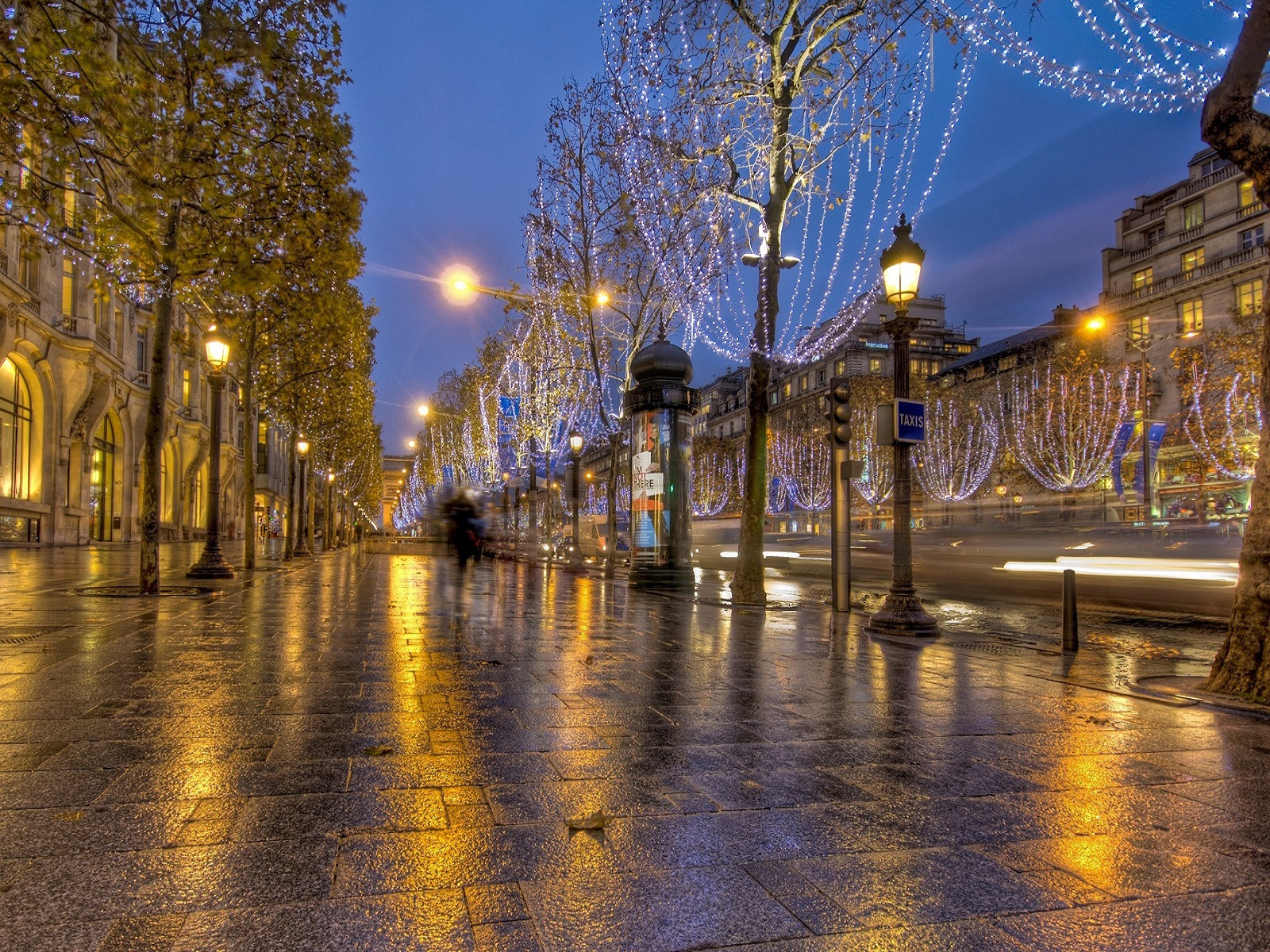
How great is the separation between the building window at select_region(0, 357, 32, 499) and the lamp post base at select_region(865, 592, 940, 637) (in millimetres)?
28234

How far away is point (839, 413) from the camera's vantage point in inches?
502

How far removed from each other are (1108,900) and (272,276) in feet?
36.7

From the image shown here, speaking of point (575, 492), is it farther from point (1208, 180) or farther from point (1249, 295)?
A: point (1208, 180)

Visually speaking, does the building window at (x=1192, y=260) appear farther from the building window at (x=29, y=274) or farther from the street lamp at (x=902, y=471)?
the building window at (x=29, y=274)

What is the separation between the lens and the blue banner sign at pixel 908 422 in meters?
11.1

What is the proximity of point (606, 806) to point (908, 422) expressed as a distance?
344 inches

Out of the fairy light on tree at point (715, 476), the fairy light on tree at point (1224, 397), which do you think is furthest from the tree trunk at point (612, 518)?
the fairy light on tree at point (715, 476)

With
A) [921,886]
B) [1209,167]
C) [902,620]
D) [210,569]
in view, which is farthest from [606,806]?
[1209,167]

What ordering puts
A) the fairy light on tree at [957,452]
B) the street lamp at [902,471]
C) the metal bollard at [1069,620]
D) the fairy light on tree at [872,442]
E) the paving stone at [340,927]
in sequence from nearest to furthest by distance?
the paving stone at [340,927] → the metal bollard at [1069,620] → the street lamp at [902,471] → the fairy light on tree at [957,452] → the fairy light on tree at [872,442]

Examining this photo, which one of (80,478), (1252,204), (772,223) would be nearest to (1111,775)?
(772,223)

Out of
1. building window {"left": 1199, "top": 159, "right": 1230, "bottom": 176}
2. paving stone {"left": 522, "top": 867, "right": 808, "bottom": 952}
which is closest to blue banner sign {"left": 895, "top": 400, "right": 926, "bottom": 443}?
paving stone {"left": 522, "top": 867, "right": 808, "bottom": 952}

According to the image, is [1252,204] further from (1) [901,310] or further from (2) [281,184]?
(2) [281,184]

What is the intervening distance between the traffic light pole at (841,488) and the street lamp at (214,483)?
12.2m

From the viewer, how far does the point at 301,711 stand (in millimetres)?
5273
